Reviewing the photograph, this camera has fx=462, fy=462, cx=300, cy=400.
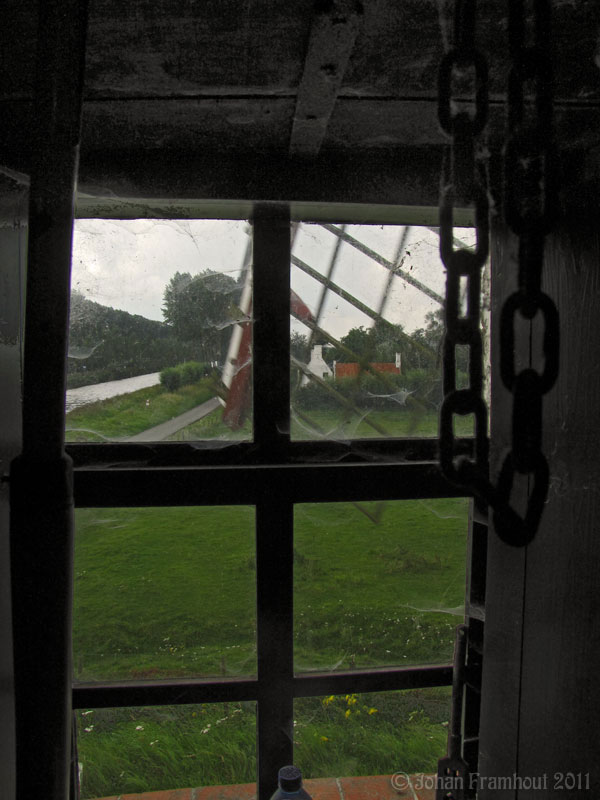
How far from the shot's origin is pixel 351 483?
108 cm

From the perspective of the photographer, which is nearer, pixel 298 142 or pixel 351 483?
pixel 298 142

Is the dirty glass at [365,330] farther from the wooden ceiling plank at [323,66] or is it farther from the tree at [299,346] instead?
the wooden ceiling plank at [323,66]

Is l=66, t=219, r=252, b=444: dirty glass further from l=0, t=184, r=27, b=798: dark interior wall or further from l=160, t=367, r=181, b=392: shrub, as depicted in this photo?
l=0, t=184, r=27, b=798: dark interior wall

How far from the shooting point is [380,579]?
1.37m

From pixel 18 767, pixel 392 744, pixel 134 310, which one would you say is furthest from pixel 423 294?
pixel 392 744

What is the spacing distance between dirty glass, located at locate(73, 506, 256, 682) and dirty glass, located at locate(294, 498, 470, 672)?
0.55 feet

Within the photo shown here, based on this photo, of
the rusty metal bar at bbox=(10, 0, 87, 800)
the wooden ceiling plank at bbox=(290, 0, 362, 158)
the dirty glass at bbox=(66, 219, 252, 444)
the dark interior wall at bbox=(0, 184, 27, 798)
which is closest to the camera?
the rusty metal bar at bbox=(10, 0, 87, 800)

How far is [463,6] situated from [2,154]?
86 cm

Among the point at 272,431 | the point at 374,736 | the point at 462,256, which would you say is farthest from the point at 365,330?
the point at 374,736

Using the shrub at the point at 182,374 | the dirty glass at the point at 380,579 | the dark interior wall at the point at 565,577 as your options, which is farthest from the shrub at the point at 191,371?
the dark interior wall at the point at 565,577

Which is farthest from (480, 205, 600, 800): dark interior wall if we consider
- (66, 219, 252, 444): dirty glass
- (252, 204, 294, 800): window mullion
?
(66, 219, 252, 444): dirty glass

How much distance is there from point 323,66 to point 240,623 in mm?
1260

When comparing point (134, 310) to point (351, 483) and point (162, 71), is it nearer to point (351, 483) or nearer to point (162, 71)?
point (162, 71)

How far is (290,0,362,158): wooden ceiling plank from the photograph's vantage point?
595mm
